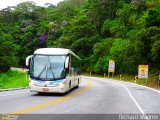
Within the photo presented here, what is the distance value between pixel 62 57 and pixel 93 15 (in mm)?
68594

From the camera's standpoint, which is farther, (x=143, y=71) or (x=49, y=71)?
(x=143, y=71)

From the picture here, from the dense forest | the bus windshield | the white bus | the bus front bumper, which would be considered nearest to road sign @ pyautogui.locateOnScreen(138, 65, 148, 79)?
the dense forest

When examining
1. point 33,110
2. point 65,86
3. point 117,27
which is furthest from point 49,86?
point 117,27

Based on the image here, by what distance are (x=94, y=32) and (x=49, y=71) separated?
64.3m

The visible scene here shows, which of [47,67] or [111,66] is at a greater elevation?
[47,67]

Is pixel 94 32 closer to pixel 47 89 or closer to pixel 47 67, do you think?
Answer: pixel 47 67

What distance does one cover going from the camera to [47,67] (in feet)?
88.5

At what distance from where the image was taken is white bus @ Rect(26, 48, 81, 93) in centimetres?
2636

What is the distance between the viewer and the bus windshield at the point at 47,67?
26594mm

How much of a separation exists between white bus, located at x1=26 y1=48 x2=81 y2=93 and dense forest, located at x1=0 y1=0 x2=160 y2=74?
22112mm

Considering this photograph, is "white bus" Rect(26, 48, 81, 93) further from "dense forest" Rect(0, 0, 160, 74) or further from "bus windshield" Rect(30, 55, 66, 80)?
"dense forest" Rect(0, 0, 160, 74)

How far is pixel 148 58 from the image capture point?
56.5m

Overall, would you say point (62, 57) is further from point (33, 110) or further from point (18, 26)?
point (18, 26)

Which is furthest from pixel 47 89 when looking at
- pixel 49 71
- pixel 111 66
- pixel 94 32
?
pixel 94 32
